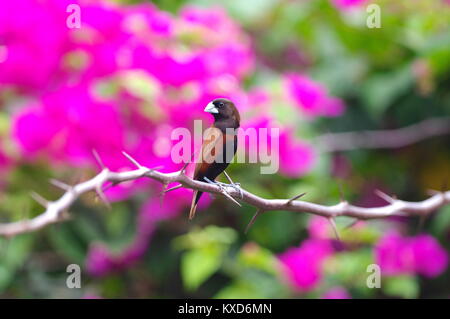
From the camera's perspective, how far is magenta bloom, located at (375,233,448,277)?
2.63 ft

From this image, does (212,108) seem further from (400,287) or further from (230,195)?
(400,287)

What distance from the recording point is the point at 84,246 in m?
0.78

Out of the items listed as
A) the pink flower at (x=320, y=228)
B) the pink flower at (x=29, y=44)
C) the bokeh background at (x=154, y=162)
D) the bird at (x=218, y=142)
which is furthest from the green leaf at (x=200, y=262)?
the bird at (x=218, y=142)

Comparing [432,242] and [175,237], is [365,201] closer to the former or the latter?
[432,242]

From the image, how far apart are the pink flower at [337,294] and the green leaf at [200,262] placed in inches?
5.5

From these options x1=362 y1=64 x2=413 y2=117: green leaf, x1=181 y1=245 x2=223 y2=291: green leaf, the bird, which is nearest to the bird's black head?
the bird

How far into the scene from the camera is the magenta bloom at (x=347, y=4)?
3.64 feet

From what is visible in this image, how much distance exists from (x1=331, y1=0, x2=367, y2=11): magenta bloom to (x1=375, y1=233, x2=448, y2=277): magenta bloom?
1.50 feet

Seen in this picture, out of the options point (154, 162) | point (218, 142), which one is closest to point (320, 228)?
point (154, 162)

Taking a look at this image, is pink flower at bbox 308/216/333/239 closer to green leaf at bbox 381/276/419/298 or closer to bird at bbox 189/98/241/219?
green leaf at bbox 381/276/419/298
